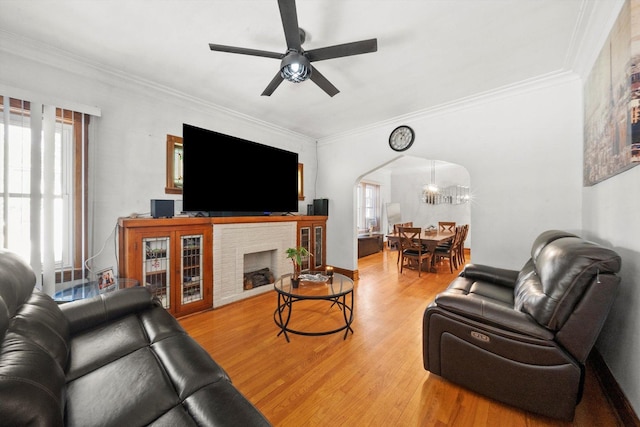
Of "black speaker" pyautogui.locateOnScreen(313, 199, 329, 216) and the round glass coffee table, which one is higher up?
"black speaker" pyautogui.locateOnScreen(313, 199, 329, 216)

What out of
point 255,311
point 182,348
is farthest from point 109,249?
point 182,348

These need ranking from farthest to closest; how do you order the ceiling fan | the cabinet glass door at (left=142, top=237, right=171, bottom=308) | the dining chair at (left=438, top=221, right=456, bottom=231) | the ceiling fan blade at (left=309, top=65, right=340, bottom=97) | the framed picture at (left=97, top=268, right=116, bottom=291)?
the dining chair at (left=438, top=221, right=456, bottom=231)
the cabinet glass door at (left=142, top=237, right=171, bottom=308)
the framed picture at (left=97, top=268, right=116, bottom=291)
the ceiling fan blade at (left=309, top=65, right=340, bottom=97)
the ceiling fan

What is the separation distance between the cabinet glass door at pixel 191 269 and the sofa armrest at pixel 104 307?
1.05 metres

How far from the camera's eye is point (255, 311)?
297cm

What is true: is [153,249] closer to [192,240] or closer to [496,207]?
[192,240]

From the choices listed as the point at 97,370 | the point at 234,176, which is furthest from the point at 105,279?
the point at 234,176

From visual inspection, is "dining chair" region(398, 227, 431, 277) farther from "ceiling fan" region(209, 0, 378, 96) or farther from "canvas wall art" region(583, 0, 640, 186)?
"ceiling fan" region(209, 0, 378, 96)

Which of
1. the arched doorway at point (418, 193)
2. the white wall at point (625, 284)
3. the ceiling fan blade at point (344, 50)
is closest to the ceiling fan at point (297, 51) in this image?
the ceiling fan blade at point (344, 50)

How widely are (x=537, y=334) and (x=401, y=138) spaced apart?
307 centimetres

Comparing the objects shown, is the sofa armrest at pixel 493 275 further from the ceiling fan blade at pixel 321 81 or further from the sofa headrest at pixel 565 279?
the ceiling fan blade at pixel 321 81

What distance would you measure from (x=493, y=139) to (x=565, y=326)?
7.98ft

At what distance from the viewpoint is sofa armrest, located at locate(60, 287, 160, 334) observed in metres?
1.48

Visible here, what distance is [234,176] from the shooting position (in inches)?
133

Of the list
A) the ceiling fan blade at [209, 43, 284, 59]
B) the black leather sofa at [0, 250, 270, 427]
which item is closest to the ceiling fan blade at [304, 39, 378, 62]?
the ceiling fan blade at [209, 43, 284, 59]
